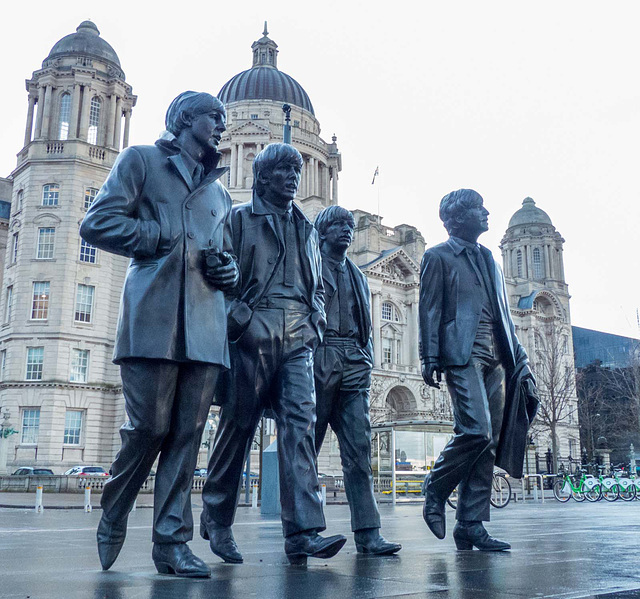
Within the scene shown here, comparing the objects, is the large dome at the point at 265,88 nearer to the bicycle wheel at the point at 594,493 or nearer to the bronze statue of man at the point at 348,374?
the bicycle wheel at the point at 594,493

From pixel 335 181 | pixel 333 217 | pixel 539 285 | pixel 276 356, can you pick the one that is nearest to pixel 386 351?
pixel 539 285

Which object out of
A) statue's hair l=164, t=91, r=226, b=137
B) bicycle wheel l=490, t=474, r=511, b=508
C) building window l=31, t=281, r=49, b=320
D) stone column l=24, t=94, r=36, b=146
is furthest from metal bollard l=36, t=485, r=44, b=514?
stone column l=24, t=94, r=36, b=146

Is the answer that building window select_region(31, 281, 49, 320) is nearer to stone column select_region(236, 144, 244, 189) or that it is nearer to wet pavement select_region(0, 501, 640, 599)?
stone column select_region(236, 144, 244, 189)

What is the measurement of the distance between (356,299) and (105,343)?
42.9m

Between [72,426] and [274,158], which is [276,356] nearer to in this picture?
[274,158]

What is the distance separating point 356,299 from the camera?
6324 millimetres

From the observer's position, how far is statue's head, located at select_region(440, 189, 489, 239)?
257 inches

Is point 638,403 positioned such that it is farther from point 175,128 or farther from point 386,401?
point 175,128

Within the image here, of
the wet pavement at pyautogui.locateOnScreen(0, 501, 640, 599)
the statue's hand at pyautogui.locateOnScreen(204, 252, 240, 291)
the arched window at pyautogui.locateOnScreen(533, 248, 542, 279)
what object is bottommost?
the wet pavement at pyautogui.locateOnScreen(0, 501, 640, 599)

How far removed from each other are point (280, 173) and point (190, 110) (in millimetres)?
937

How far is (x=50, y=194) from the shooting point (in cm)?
4675

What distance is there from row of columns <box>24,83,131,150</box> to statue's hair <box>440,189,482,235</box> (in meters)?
45.4

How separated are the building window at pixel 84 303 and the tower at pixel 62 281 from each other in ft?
0.20

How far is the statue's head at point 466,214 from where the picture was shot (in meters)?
6.54
